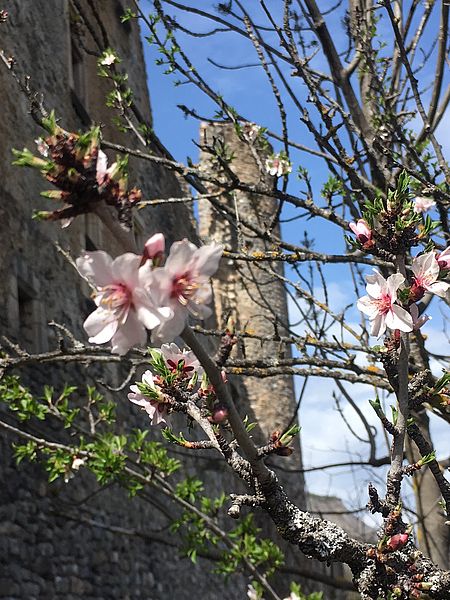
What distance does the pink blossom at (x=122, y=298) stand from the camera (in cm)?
120

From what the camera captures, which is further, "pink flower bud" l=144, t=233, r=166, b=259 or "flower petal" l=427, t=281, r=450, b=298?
"flower petal" l=427, t=281, r=450, b=298

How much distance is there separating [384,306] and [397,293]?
0.14 ft

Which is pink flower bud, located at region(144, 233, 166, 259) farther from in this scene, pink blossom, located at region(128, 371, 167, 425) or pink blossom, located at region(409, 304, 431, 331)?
pink blossom, located at region(409, 304, 431, 331)

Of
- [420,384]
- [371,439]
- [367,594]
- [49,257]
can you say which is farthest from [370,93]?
[49,257]

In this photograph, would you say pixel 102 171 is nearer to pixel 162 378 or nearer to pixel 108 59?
pixel 162 378

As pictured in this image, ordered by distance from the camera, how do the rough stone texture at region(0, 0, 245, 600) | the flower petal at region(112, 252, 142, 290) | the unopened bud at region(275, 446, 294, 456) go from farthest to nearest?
1. the rough stone texture at region(0, 0, 245, 600)
2. the unopened bud at region(275, 446, 294, 456)
3. the flower petal at region(112, 252, 142, 290)

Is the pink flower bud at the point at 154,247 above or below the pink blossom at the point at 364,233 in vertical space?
below

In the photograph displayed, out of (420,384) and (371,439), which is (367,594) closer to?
(420,384)

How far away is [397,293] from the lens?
175cm

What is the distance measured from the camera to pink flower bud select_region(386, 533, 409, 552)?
1.70 meters

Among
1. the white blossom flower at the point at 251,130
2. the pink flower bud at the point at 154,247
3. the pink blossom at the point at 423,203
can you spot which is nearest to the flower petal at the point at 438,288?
the pink flower bud at the point at 154,247

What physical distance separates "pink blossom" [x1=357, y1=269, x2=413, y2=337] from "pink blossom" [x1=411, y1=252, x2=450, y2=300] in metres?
0.05

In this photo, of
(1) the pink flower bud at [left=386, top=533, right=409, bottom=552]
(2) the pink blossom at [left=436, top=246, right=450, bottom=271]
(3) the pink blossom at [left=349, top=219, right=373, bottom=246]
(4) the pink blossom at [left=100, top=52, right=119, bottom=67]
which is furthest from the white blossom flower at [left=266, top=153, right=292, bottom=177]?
(1) the pink flower bud at [left=386, top=533, right=409, bottom=552]

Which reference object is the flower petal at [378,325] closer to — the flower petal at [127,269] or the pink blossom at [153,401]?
the pink blossom at [153,401]
